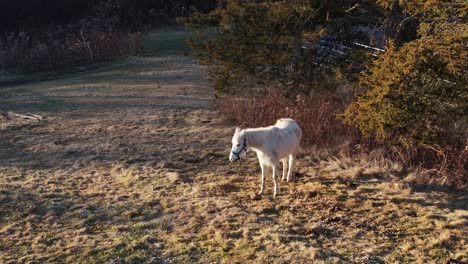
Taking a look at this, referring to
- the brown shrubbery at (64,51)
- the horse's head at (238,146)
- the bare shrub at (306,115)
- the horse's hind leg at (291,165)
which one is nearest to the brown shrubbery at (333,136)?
the bare shrub at (306,115)

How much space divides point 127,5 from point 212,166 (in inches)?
1251

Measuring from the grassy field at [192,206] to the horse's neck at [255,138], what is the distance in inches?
33.3

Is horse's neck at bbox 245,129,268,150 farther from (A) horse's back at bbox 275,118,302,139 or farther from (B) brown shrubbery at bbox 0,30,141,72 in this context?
(B) brown shrubbery at bbox 0,30,141,72

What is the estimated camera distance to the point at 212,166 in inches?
357

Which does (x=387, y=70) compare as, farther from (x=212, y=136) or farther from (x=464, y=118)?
(x=212, y=136)

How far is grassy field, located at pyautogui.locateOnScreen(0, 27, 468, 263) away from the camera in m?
5.94

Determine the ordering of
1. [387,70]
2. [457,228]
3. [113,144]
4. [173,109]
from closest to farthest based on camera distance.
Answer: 1. [457,228]
2. [387,70]
3. [113,144]
4. [173,109]

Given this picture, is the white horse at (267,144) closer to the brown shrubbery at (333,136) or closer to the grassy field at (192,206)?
the grassy field at (192,206)

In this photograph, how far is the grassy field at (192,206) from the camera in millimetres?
5938

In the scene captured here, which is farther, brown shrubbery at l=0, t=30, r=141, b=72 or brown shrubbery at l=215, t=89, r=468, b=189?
brown shrubbery at l=0, t=30, r=141, b=72

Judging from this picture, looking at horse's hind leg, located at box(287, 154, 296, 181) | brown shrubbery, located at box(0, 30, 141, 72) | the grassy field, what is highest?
brown shrubbery, located at box(0, 30, 141, 72)

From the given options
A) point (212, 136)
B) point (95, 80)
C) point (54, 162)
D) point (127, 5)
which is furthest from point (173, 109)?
point (127, 5)

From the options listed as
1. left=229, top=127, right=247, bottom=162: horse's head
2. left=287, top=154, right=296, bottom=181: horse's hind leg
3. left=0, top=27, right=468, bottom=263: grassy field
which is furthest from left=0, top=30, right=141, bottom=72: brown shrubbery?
left=229, top=127, right=247, bottom=162: horse's head

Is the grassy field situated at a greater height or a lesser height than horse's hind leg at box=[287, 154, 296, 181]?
lesser
